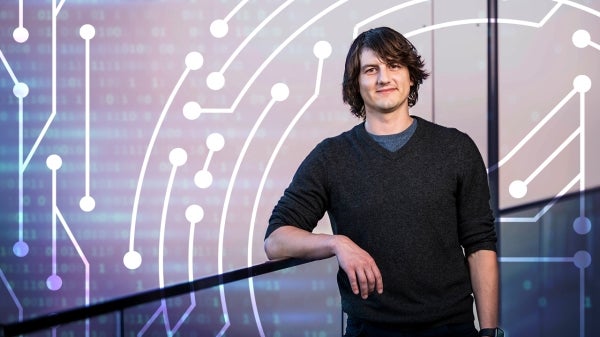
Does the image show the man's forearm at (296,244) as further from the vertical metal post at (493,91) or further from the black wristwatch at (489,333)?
the vertical metal post at (493,91)

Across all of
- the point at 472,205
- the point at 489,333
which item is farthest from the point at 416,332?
the point at 472,205

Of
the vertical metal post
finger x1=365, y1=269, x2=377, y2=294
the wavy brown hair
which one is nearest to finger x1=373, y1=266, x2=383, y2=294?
finger x1=365, y1=269, x2=377, y2=294

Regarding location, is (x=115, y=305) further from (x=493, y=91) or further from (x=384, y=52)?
(x=493, y=91)

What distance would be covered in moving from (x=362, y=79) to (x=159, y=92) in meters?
2.10

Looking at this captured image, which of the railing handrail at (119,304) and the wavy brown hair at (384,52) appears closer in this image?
the railing handrail at (119,304)

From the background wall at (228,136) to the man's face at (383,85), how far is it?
60.1 inches

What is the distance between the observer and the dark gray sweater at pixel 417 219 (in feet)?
6.06

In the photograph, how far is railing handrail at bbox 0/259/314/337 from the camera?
1.73 m

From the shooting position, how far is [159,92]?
3.90m

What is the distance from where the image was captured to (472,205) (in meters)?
1.89

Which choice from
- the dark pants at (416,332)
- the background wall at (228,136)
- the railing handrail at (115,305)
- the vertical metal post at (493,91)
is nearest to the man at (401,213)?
the dark pants at (416,332)

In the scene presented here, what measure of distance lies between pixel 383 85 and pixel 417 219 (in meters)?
0.33

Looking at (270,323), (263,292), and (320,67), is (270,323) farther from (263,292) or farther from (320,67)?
(320,67)

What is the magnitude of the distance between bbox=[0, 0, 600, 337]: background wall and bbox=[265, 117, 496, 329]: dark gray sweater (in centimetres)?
150
